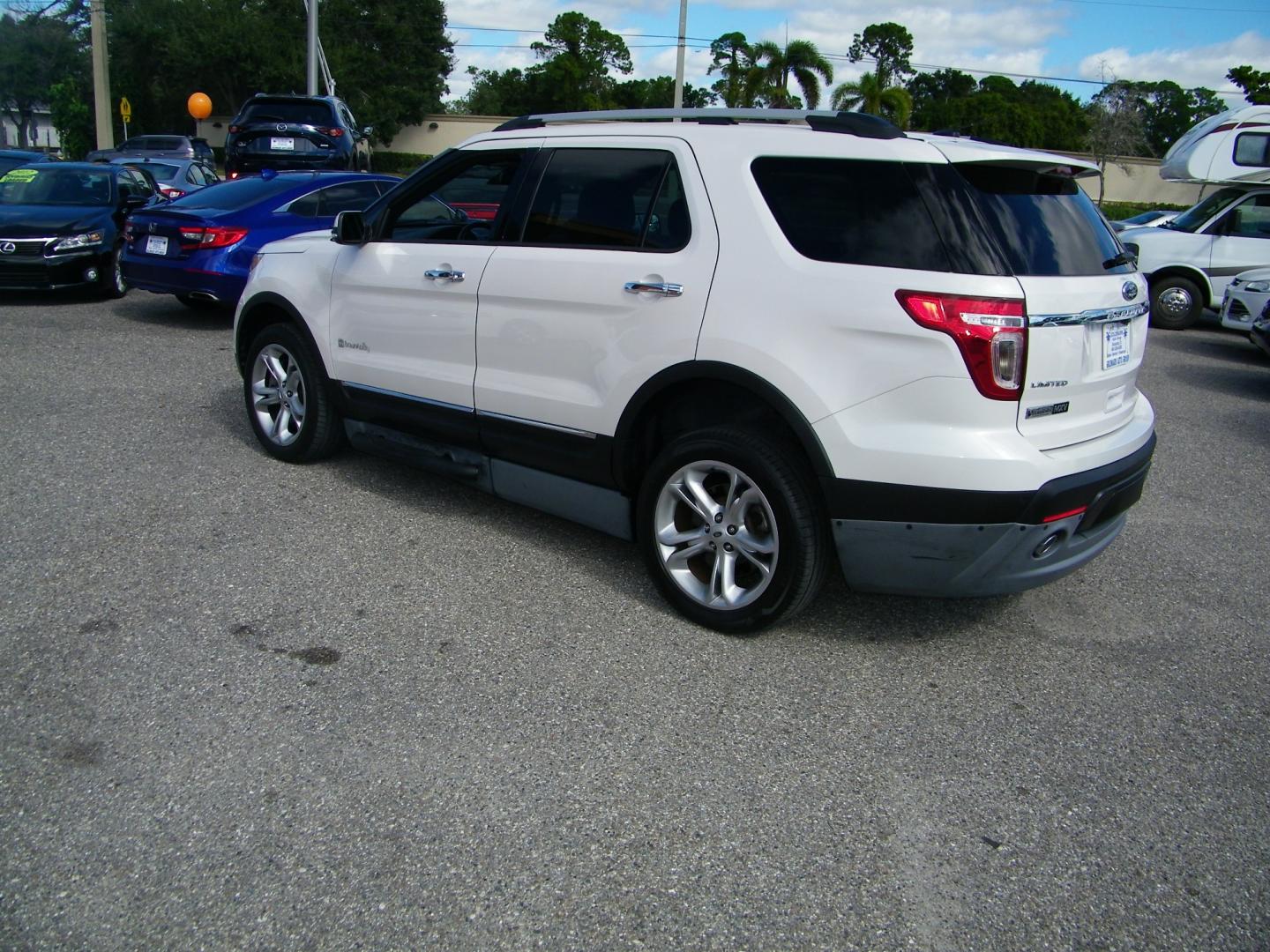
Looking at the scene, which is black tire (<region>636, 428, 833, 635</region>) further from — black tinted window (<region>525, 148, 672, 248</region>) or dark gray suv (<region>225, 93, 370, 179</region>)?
dark gray suv (<region>225, 93, 370, 179</region>)

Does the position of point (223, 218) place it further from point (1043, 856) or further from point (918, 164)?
point (1043, 856)

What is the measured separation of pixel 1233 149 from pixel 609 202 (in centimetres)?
1378

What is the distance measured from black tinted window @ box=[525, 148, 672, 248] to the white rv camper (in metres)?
13.5

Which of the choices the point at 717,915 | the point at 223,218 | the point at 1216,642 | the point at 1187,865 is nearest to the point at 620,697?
the point at 717,915

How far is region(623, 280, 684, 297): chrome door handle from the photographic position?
3.98 meters

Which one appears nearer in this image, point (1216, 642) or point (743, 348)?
point (743, 348)

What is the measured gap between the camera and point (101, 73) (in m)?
25.9

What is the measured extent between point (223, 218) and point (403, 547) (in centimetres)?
621

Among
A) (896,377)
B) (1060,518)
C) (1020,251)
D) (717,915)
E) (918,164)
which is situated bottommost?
(717,915)

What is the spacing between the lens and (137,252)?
1007 centimetres

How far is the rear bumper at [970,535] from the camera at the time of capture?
3486 mm

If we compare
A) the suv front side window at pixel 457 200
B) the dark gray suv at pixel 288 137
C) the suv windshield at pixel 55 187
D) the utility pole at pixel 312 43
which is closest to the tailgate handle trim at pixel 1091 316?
the suv front side window at pixel 457 200

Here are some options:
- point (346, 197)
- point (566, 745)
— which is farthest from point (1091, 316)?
point (346, 197)

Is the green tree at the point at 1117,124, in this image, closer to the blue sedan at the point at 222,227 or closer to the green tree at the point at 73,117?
the green tree at the point at 73,117
